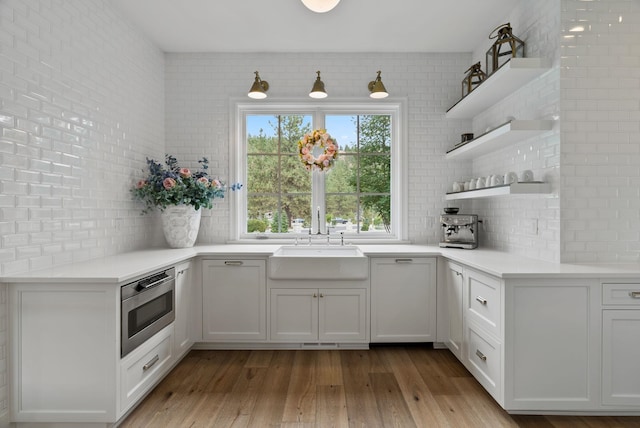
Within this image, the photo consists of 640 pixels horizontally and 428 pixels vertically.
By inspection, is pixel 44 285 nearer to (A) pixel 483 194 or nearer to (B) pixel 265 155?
(B) pixel 265 155

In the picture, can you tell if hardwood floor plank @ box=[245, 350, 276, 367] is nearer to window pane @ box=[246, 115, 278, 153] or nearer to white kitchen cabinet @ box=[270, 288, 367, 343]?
white kitchen cabinet @ box=[270, 288, 367, 343]

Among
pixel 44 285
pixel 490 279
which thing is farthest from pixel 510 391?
pixel 44 285

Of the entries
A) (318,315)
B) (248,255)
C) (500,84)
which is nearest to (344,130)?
(500,84)

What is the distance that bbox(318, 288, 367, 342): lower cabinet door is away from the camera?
122 inches

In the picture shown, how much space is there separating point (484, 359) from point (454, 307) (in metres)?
0.59

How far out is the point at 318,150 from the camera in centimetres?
369

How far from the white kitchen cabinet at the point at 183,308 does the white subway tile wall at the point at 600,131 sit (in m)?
2.82

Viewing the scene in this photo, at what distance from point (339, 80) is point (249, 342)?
9.04 ft

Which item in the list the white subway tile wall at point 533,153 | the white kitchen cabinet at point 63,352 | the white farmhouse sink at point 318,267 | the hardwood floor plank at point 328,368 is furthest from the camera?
the white farmhouse sink at point 318,267

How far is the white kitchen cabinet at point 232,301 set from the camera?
3125mm

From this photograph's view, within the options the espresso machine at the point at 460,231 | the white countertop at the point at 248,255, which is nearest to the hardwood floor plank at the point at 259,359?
the white countertop at the point at 248,255

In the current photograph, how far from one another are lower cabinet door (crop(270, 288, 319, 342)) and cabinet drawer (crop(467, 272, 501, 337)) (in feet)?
4.26

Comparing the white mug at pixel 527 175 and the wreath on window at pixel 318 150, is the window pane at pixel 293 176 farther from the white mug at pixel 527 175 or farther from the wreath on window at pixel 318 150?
the white mug at pixel 527 175

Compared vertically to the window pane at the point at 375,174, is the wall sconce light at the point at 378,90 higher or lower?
higher
